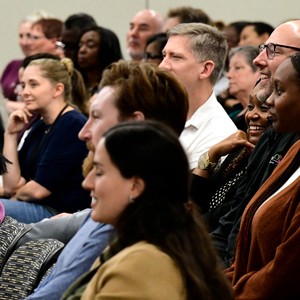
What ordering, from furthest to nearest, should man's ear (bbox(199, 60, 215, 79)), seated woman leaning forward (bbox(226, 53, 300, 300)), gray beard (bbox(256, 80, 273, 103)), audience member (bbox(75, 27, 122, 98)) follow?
audience member (bbox(75, 27, 122, 98)) → man's ear (bbox(199, 60, 215, 79)) → gray beard (bbox(256, 80, 273, 103)) → seated woman leaning forward (bbox(226, 53, 300, 300))

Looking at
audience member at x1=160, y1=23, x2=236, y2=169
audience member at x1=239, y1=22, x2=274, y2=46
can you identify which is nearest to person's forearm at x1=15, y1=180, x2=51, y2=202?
audience member at x1=160, y1=23, x2=236, y2=169

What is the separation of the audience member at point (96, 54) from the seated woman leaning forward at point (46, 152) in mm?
808

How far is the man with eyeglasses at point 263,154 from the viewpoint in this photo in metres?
2.00

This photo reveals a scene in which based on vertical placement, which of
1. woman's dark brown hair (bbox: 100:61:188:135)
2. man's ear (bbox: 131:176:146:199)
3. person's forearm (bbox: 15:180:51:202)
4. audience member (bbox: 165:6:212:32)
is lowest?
person's forearm (bbox: 15:180:51:202)

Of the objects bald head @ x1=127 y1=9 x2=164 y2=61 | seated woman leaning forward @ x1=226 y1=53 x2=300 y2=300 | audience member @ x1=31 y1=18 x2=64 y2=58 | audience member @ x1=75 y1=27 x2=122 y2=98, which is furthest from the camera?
audience member @ x1=31 y1=18 x2=64 y2=58

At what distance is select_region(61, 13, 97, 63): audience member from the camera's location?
478 cm

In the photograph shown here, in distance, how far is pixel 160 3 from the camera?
6.53 meters

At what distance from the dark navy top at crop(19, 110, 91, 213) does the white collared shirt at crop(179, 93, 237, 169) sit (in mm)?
827

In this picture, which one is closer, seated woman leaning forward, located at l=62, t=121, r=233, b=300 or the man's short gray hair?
seated woman leaning forward, located at l=62, t=121, r=233, b=300

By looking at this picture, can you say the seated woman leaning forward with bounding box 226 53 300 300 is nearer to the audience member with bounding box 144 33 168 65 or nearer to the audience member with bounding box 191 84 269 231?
the audience member with bounding box 191 84 269 231

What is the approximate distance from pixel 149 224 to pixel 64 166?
201 cm

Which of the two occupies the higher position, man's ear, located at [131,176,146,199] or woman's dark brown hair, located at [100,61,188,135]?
woman's dark brown hair, located at [100,61,188,135]

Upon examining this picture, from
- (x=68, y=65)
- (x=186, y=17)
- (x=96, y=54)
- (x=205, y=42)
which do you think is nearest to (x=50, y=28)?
(x=96, y=54)

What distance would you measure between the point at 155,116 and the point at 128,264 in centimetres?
54
